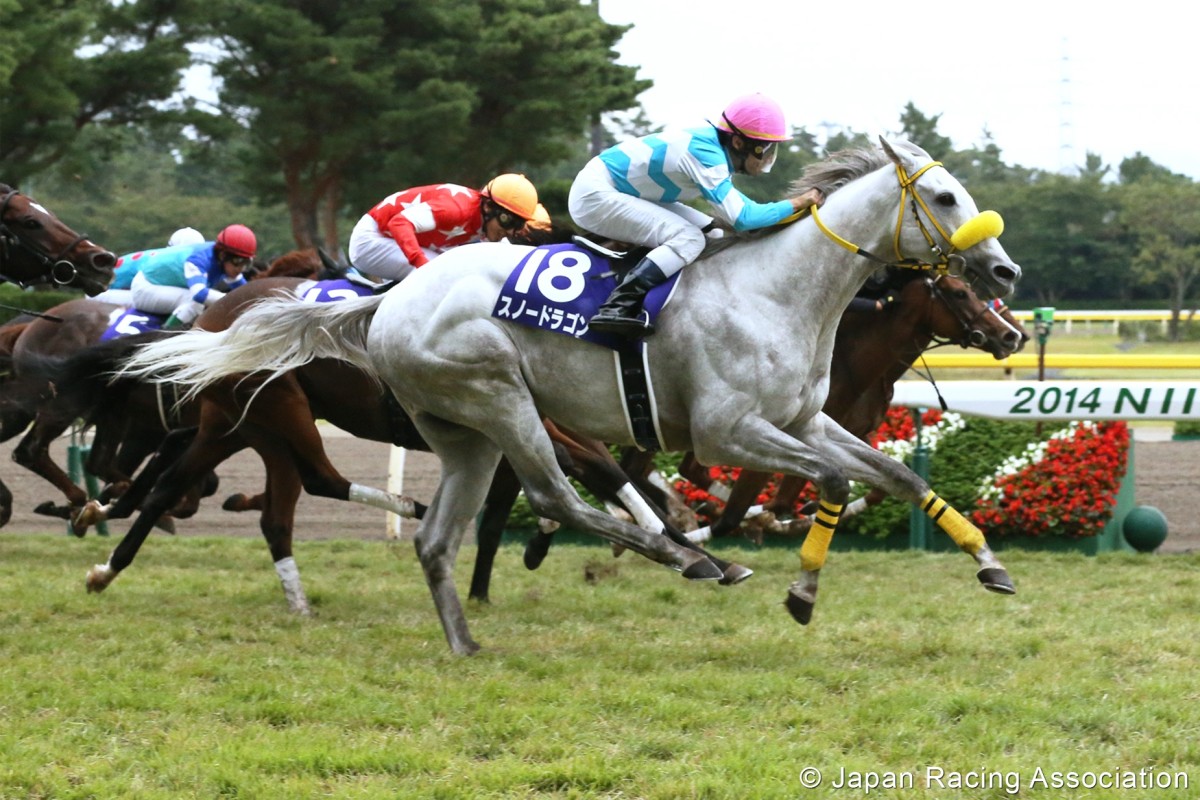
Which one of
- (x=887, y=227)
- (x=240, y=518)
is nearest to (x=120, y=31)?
(x=240, y=518)

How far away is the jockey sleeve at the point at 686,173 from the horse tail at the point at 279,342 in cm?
106

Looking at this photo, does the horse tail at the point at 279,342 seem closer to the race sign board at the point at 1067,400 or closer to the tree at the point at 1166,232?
the race sign board at the point at 1067,400

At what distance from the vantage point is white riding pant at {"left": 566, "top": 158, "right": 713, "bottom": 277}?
493 cm

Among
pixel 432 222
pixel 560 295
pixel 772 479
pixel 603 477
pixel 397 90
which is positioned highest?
pixel 397 90

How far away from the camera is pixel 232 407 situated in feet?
20.4

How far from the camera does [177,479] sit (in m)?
6.37

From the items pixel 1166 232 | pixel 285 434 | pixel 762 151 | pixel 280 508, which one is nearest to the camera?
pixel 762 151

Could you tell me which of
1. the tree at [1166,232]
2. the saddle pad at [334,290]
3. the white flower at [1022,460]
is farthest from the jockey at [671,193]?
the tree at [1166,232]

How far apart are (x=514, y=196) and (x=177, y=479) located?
6.33ft

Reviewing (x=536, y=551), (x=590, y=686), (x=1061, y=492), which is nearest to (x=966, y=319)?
(x=1061, y=492)

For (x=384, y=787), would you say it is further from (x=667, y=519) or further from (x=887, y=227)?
(x=667, y=519)

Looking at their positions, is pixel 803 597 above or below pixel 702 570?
below

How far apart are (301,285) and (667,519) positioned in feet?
6.19

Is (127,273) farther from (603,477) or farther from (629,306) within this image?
(629,306)
